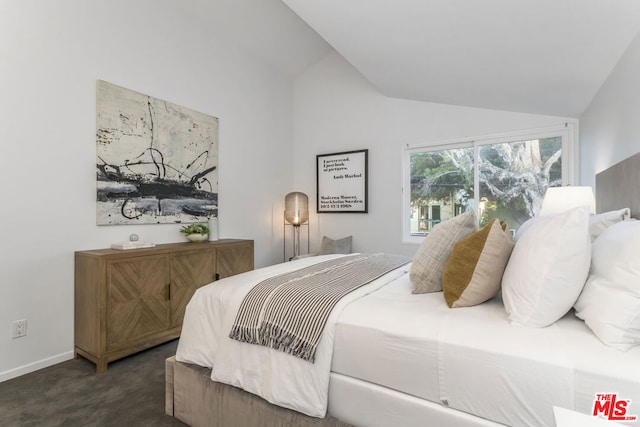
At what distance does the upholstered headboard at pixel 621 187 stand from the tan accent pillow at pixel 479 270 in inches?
29.6

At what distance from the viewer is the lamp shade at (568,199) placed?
2148 mm

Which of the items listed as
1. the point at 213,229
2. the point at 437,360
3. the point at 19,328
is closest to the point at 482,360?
the point at 437,360

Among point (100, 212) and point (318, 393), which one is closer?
point (318, 393)

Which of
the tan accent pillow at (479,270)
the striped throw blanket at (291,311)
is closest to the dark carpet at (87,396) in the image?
the striped throw blanket at (291,311)

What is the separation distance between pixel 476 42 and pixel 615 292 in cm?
189

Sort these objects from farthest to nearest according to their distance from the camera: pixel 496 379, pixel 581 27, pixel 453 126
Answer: pixel 453 126, pixel 581 27, pixel 496 379

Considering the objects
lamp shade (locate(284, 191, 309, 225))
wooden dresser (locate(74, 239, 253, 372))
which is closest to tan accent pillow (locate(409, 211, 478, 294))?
wooden dresser (locate(74, 239, 253, 372))

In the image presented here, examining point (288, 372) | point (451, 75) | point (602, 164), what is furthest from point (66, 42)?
point (602, 164)

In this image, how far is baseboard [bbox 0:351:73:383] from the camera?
2215 mm

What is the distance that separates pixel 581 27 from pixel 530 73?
656 mm

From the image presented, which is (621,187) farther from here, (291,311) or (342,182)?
(342,182)

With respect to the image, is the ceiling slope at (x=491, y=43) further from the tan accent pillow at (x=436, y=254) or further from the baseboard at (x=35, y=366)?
the baseboard at (x=35, y=366)

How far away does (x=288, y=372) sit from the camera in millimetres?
1356

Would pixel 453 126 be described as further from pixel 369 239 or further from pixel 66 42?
pixel 66 42
